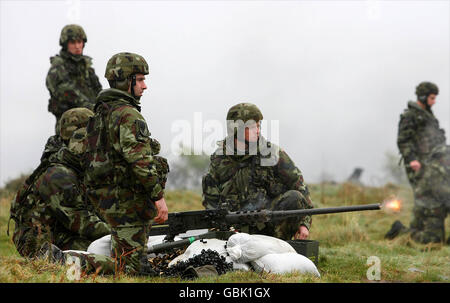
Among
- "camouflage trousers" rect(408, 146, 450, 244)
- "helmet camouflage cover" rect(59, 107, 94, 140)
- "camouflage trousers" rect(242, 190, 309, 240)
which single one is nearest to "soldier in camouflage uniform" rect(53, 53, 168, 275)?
"helmet camouflage cover" rect(59, 107, 94, 140)

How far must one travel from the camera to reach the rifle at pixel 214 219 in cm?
614

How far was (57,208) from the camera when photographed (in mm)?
6117

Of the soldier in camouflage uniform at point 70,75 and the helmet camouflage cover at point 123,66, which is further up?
the soldier in camouflage uniform at point 70,75

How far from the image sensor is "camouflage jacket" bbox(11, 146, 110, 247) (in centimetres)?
612

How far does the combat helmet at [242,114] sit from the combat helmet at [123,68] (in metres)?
2.20

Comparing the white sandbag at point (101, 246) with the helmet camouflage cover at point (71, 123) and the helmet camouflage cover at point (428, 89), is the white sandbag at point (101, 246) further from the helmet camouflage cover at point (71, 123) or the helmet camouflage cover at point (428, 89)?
the helmet camouflage cover at point (428, 89)

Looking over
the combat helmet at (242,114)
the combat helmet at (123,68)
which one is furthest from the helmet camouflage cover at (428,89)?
the combat helmet at (123,68)

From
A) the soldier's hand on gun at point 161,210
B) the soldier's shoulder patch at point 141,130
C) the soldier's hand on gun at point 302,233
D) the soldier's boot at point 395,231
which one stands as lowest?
the soldier's boot at point 395,231

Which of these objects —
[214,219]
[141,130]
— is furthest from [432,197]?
[141,130]

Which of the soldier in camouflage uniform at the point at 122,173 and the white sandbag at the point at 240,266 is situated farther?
the white sandbag at the point at 240,266

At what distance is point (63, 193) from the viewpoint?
6.11m

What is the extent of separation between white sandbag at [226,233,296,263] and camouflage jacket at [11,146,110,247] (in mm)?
1618
